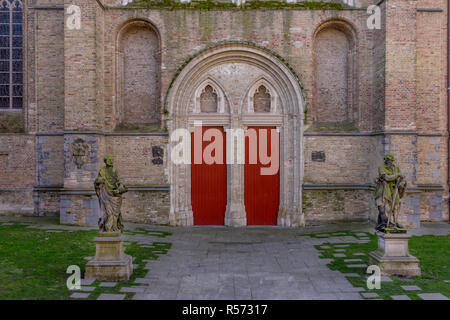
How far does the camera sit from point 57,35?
12.8 metres

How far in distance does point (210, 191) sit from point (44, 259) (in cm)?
601

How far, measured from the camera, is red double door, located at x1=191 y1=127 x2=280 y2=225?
12938mm

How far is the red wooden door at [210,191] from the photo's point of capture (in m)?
12.9

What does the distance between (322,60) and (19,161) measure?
35.3 ft

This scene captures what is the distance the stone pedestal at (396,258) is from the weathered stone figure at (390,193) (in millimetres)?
246

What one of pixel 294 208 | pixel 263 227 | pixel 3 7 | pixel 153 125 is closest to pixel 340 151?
pixel 294 208

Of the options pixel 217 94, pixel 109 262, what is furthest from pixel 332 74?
pixel 109 262

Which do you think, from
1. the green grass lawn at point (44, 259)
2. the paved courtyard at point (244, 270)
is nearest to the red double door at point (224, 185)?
the paved courtyard at point (244, 270)

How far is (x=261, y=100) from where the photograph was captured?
13172mm

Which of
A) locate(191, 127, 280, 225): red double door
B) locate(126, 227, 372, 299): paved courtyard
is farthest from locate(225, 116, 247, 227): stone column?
locate(126, 227, 372, 299): paved courtyard

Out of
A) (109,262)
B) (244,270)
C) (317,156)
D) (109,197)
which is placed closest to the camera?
(109,262)

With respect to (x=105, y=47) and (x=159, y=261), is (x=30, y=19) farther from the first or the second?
(x=159, y=261)

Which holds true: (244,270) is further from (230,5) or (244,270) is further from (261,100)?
(230,5)

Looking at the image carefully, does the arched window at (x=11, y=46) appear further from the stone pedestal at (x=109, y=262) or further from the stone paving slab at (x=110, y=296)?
the stone paving slab at (x=110, y=296)
